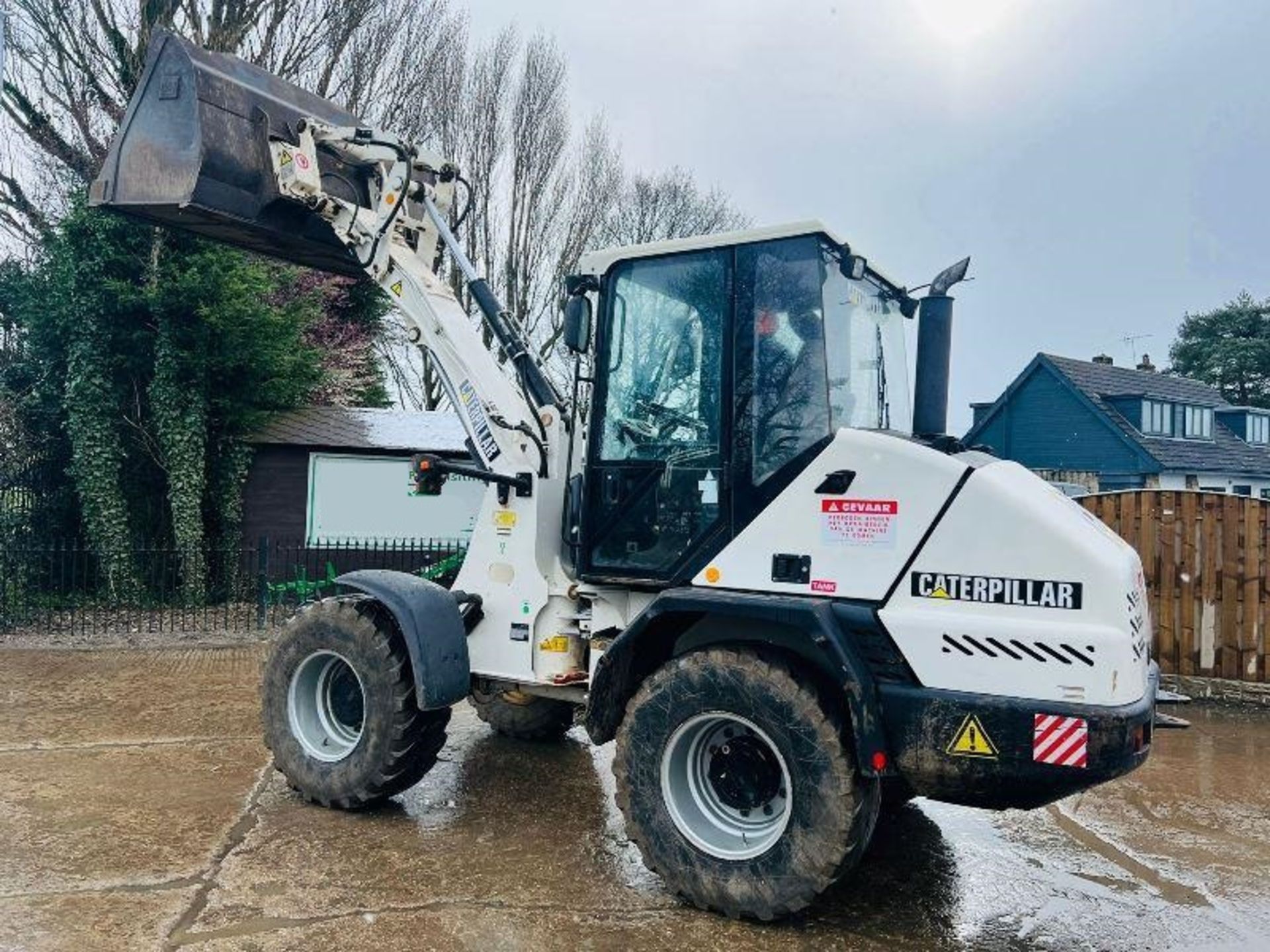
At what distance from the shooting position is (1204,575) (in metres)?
8.30

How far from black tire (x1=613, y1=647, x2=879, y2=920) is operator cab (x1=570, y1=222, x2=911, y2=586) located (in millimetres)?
547

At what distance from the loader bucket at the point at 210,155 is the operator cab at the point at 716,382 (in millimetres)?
2170

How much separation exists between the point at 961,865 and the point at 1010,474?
2.06m

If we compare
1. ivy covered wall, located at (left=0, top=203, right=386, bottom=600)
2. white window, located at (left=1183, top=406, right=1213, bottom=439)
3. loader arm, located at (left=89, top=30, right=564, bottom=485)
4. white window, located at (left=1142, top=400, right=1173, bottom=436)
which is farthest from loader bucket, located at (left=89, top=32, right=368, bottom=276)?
white window, located at (left=1183, top=406, right=1213, bottom=439)

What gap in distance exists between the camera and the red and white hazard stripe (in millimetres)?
3320

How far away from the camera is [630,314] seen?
4.60 m

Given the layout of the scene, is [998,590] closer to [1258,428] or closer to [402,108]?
[402,108]

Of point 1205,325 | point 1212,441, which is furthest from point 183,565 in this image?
point 1205,325

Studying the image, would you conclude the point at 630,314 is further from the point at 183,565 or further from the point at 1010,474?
the point at 183,565

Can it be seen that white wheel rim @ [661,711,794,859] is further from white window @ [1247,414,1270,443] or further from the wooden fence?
white window @ [1247,414,1270,443]

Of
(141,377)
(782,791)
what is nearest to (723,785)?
(782,791)

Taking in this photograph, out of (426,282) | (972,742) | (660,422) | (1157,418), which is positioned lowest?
(972,742)

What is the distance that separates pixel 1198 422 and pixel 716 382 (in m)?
31.1

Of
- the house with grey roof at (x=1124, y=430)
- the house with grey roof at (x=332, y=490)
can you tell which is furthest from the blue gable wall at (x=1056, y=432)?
the house with grey roof at (x=332, y=490)
